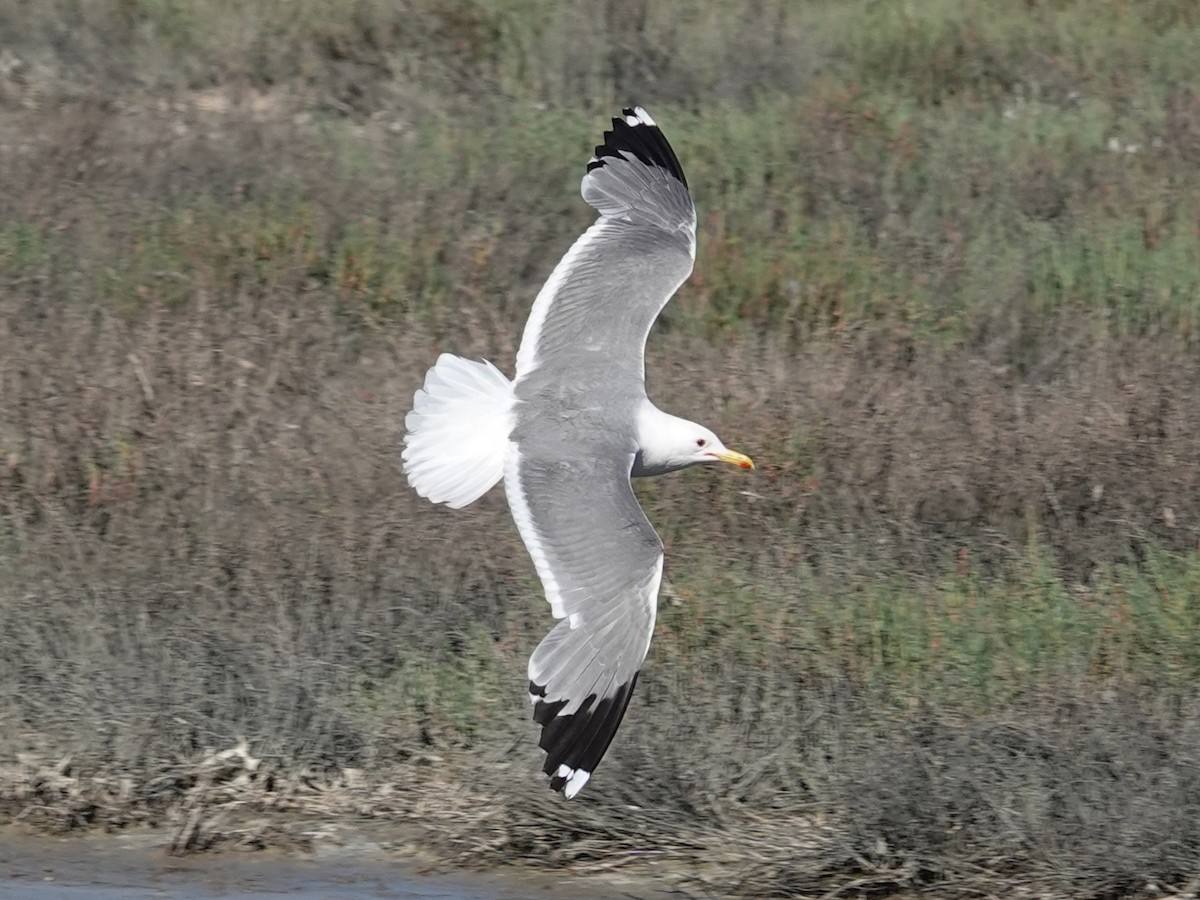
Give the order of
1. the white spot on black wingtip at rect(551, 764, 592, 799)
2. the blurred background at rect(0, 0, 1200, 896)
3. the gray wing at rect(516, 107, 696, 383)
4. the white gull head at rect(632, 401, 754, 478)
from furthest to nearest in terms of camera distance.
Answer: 1. the gray wing at rect(516, 107, 696, 383)
2. the white gull head at rect(632, 401, 754, 478)
3. the blurred background at rect(0, 0, 1200, 896)
4. the white spot on black wingtip at rect(551, 764, 592, 799)

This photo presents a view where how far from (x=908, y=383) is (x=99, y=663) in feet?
9.73

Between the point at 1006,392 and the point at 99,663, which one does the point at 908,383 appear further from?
the point at 99,663

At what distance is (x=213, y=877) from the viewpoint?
5.35 meters

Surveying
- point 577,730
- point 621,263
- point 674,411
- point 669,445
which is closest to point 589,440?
point 669,445

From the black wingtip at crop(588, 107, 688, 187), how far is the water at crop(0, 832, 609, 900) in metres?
2.34

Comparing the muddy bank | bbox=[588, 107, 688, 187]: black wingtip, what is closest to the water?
the muddy bank

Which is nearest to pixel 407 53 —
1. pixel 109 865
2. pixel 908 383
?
pixel 908 383

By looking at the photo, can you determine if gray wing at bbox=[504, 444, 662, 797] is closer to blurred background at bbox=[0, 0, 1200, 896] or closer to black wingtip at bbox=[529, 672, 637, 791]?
black wingtip at bbox=[529, 672, 637, 791]

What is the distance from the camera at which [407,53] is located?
32.5 feet

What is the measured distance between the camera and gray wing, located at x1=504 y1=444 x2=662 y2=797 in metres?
4.85

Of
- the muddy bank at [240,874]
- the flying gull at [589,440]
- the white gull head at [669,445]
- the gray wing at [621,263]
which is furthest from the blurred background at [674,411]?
the gray wing at [621,263]

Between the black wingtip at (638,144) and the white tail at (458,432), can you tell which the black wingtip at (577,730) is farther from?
the black wingtip at (638,144)

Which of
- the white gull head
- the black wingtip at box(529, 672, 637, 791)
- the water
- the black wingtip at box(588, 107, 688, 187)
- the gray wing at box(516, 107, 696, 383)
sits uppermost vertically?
the black wingtip at box(588, 107, 688, 187)

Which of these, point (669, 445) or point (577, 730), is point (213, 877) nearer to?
point (577, 730)
